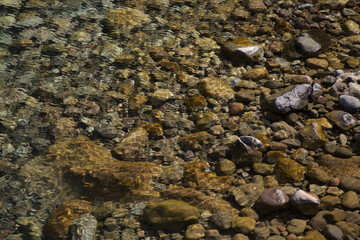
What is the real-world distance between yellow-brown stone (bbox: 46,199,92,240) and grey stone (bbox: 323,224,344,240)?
175 centimetres

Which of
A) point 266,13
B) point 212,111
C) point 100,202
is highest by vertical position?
point 266,13

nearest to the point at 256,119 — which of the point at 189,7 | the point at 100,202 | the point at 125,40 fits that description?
the point at 100,202

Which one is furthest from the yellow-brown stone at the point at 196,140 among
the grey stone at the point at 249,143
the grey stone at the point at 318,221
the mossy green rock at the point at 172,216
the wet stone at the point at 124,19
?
the wet stone at the point at 124,19

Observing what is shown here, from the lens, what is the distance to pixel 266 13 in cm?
546

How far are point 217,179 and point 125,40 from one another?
7.87 feet

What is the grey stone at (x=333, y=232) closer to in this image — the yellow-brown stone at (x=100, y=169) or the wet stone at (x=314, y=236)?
the wet stone at (x=314, y=236)

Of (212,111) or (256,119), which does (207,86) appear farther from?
(256,119)

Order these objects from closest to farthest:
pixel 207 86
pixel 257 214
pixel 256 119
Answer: pixel 257 214
pixel 256 119
pixel 207 86

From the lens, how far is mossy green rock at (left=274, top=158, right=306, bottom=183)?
3.26 meters

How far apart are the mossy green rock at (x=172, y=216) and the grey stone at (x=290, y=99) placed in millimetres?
1380

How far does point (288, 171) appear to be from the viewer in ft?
10.8

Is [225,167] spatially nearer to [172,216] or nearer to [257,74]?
[172,216]

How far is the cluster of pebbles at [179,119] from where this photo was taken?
119 inches

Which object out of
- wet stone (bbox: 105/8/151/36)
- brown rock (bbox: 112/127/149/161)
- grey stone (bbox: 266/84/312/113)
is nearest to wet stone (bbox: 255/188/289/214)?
grey stone (bbox: 266/84/312/113)
